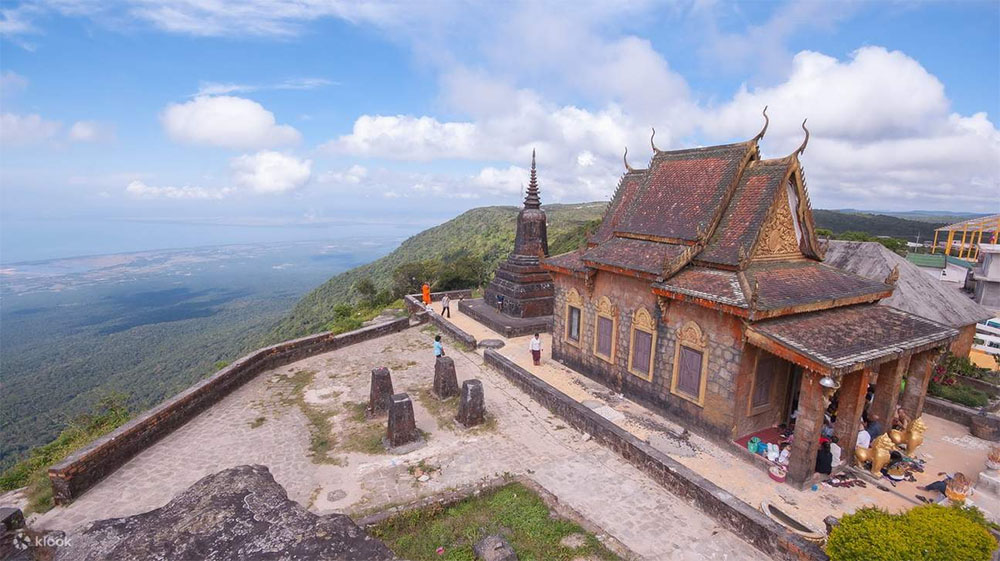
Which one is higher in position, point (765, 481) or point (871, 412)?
point (871, 412)

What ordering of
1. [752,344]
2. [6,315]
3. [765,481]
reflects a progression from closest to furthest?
[765,481] < [752,344] < [6,315]

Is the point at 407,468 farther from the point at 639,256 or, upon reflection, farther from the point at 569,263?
the point at 569,263

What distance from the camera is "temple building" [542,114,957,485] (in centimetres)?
1041

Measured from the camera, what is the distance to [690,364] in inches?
490

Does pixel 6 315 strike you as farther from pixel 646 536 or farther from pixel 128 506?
pixel 646 536

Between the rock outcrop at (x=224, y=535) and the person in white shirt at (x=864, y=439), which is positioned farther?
the person in white shirt at (x=864, y=439)

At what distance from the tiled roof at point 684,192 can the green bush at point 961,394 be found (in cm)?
903

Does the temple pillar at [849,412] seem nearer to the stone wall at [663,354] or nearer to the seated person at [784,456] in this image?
the seated person at [784,456]

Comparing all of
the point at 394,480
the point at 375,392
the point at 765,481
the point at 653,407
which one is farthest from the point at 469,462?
the point at 765,481

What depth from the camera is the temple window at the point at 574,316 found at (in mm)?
16469

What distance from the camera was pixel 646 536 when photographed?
338 inches

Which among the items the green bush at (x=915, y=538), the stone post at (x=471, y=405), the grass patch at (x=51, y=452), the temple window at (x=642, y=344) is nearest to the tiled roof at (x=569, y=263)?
the temple window at (x=642, y=344)

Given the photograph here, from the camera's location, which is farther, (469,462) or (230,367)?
(230,367)

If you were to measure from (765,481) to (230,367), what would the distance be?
51.2 feet
